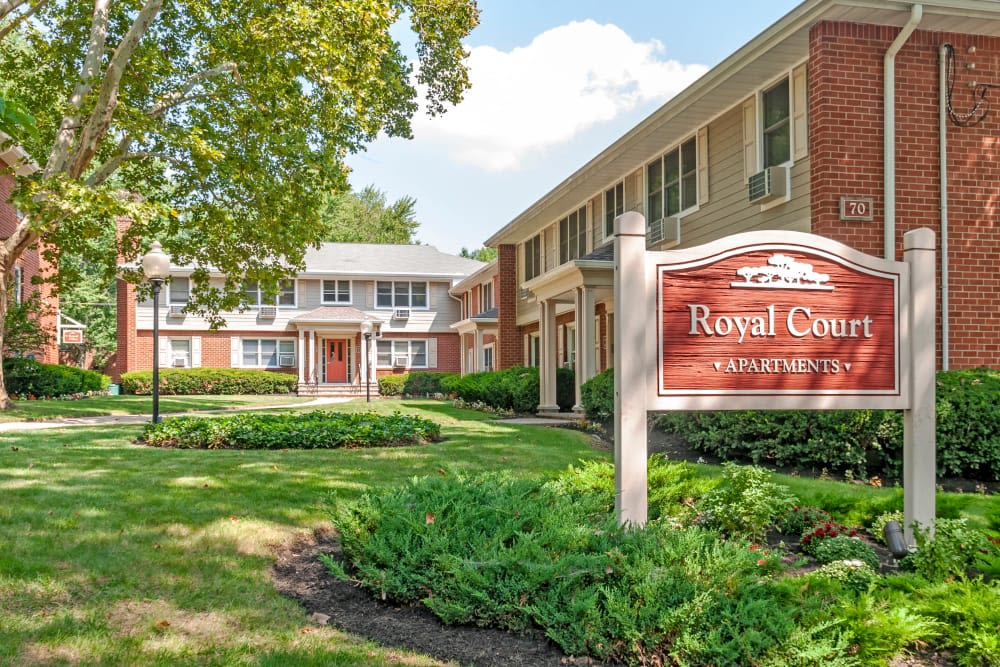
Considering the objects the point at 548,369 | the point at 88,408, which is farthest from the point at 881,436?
the point at 88,408

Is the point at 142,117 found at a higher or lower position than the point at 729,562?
higher

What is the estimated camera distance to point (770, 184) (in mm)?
11734

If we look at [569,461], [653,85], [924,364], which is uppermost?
[653,85]

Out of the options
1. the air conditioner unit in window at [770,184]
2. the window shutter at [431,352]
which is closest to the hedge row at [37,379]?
the window shutter at [431,352]

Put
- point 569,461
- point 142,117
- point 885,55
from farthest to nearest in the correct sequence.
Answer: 1. point 142,117
2. point 885,55
3. point 569,461

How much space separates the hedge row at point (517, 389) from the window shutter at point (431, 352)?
44.9ft

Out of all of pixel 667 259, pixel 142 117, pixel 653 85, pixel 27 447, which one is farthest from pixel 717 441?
pixel 653 85

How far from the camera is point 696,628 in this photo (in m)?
3.42

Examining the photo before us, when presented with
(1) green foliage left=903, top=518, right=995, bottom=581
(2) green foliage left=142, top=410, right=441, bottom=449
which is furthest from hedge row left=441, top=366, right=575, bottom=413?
(1) green foliage left=903, top=518, right=995, bottom=581

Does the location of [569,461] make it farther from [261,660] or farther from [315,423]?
[261,660]

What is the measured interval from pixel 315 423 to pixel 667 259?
7.34 m

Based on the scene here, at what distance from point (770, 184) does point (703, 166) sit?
2.71 m

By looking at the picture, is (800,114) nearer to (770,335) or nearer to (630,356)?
(770,335)

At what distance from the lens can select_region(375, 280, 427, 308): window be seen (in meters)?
38.7
